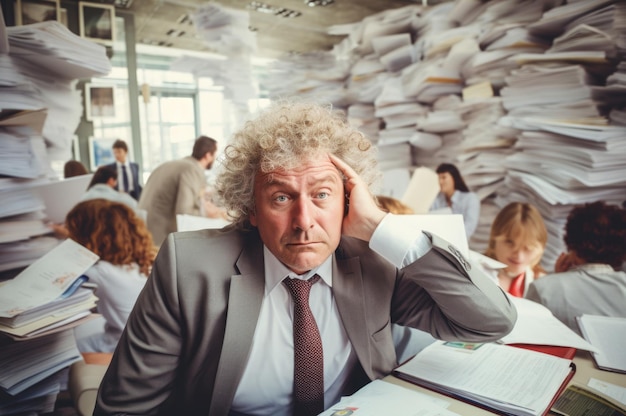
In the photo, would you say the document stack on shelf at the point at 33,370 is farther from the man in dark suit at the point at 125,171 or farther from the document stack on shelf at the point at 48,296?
the man in dark suit at the point at 125,171

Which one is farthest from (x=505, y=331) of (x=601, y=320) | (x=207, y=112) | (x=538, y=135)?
(x=207, y=112)

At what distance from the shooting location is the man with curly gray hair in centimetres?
93

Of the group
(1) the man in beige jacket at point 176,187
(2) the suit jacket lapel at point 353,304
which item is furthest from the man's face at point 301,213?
(1) the man in beige jacket at point 176,187

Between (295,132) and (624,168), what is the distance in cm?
146

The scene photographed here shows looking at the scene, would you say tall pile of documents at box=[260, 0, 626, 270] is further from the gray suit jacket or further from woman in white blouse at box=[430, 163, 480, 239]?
the gray suit jacket

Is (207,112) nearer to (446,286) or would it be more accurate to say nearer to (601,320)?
(446,286)

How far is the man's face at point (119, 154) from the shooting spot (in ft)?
6.26

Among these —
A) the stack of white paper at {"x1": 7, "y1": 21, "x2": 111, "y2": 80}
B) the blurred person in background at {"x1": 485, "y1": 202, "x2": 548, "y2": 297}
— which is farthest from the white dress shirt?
the blurred person in background at {"x1": 485, "y1": 202, "x2": 548, "y2": 297}

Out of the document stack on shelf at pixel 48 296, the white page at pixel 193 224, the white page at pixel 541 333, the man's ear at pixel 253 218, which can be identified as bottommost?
the white page at pixel 541 333

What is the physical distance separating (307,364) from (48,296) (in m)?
0.76

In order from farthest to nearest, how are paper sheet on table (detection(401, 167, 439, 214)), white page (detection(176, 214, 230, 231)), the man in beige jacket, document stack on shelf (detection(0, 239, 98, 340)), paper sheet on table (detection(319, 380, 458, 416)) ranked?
1. paper sheet on table (detection(401, 167, 439, 214))
2. the man in beige jacket
3. white page (detection(176, 214, 230, 231))
4. document stack on shelf (detection(0, 239, 98, 340))
5. paper sheet on table (detection(319, 380, 458, 416))

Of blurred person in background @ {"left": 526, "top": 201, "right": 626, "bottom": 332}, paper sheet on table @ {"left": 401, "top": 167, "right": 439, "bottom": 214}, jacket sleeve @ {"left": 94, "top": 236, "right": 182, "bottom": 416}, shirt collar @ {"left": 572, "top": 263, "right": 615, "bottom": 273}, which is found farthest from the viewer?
paper sheet on table @ {"left": 401, "top": 167, "right": 439, "bottom": 214}

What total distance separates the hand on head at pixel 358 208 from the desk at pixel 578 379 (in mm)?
370

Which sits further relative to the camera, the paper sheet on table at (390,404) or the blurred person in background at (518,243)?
the blurred person in background at (518,243)
